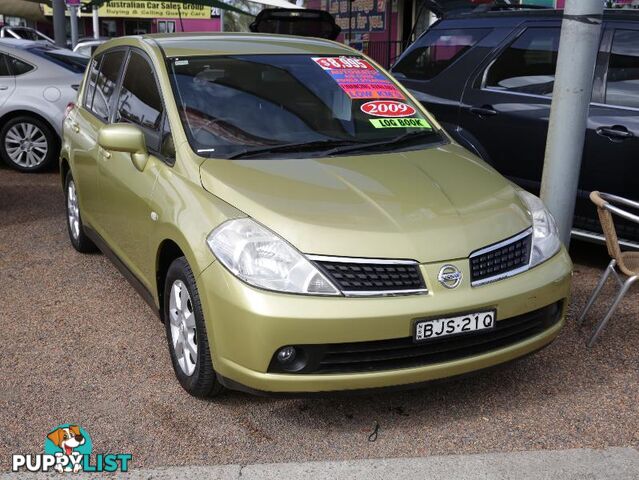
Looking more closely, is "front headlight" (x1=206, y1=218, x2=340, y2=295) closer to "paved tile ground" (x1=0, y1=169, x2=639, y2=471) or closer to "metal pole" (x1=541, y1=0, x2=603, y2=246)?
"paved tile ground" (x1=0, y1=169, x2=639, y2=471)

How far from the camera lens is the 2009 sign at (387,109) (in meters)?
4.17

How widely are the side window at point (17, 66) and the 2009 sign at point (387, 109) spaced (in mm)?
6051

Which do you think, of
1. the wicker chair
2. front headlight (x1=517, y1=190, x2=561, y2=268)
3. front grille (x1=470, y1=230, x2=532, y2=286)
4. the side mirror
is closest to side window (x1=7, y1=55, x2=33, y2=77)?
the side mirror

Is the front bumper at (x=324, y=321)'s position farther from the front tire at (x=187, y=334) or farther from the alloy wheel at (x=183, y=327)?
the alloy wheel at (x=183, y=327)

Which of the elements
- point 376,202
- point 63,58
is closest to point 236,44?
point 376,202

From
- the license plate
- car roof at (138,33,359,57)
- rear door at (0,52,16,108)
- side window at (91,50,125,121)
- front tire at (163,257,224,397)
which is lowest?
front tire at (163,257,224,397)

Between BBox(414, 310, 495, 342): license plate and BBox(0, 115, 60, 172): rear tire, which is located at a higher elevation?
BBox(414, 310, 495, 342): license plate

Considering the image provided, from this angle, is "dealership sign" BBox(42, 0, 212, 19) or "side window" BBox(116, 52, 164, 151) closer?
"side window" BBox(116, 52, 164, 151)

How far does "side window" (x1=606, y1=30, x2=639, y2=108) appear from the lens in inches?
199

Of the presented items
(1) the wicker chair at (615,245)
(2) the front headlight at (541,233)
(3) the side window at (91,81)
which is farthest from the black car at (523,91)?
Result: (3) the side window at (91,81)

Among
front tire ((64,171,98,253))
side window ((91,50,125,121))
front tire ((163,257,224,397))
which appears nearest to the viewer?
front tire ((163,257,224,397))

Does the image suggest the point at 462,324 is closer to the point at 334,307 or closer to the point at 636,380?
the point at 334,307

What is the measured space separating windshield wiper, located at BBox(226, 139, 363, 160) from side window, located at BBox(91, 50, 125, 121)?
4.79ft

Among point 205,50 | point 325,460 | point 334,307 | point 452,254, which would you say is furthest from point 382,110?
point 325,460
